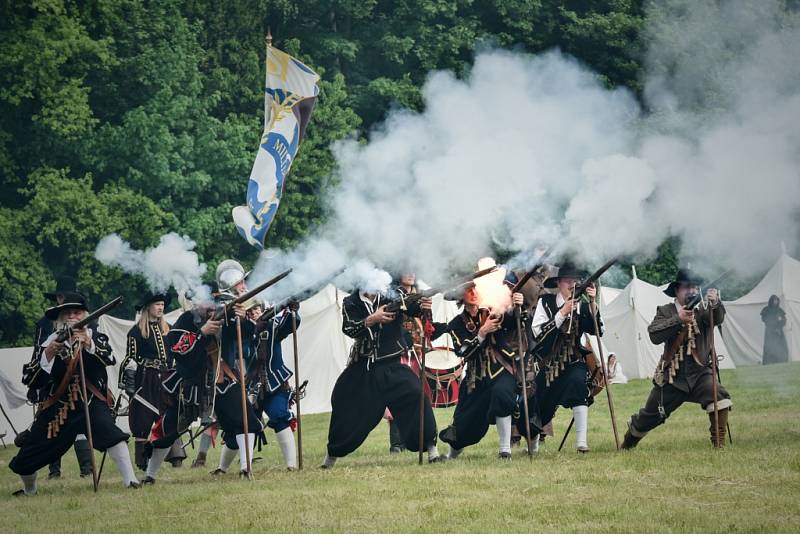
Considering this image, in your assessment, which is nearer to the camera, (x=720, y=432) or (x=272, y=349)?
(x=720, y=432)

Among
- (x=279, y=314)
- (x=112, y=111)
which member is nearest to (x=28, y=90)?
(x=112, y=111)

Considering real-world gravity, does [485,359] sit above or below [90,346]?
below

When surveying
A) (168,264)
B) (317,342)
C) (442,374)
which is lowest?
(442,374)

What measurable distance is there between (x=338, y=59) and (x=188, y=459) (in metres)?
15.9

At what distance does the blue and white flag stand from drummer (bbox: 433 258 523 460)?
12.8 feet

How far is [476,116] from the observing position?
1525 cm

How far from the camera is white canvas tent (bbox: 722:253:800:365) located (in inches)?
998

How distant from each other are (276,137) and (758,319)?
13.9m

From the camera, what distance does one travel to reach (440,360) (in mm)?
17953

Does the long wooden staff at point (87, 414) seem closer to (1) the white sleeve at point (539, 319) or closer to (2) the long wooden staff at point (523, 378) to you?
(2) the long wooden staff at point (523, 378)

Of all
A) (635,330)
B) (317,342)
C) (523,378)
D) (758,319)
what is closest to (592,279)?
(523,378)

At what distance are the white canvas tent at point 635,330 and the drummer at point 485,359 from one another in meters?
12.4

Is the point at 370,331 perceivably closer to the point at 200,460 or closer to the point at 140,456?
the point at 200,460

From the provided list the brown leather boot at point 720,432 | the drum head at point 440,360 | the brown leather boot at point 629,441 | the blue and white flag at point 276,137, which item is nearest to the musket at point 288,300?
the blue and white flag at point 276,137
